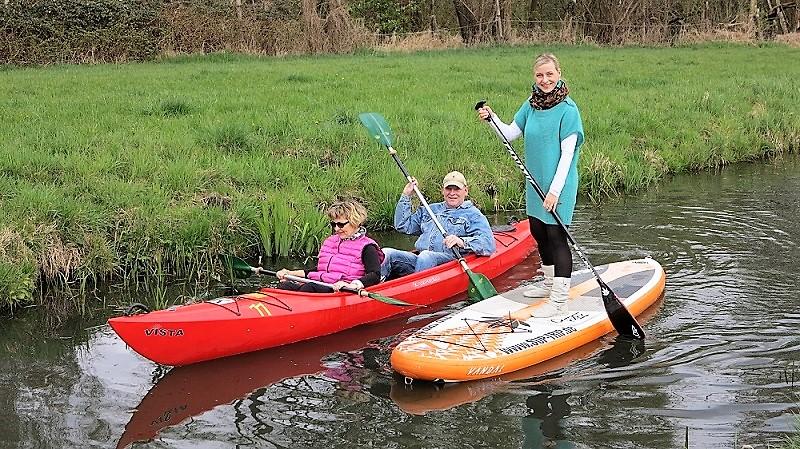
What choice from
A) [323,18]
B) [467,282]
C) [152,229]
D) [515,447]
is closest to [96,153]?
[152,229]

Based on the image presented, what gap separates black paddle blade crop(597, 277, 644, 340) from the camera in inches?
262

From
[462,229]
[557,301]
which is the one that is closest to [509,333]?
[557,301]

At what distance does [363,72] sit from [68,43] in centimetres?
745

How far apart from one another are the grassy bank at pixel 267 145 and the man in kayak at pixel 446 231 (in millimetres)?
1141

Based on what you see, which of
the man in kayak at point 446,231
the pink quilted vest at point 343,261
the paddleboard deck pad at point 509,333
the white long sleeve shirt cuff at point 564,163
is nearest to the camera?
the paddleboard deck pad at point 509,333

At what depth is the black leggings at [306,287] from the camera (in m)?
7.07

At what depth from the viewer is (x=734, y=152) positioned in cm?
1366

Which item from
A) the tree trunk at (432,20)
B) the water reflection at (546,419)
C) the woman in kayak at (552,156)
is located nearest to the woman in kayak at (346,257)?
the woman in kayak at (552,156)

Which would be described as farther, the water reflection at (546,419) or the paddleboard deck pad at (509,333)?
the paddleboard deck pad at (509,333)

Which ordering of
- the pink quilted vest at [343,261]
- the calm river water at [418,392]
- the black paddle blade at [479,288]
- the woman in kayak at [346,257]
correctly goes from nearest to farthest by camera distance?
the calm river water at [418,392] < the woman in kayak at [346,257] < the pink quilted vest at [343,261] < the black paddle blade at [479,288]

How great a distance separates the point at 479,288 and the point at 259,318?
5.76 ft

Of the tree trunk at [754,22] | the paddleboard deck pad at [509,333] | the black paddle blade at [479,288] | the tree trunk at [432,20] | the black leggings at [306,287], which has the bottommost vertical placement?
the paddleboard deck pad at [509,333]

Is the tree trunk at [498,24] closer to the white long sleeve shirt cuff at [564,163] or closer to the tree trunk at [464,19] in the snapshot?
the tree trunk at [464,19]

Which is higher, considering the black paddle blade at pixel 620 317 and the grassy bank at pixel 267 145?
the grassy bank at pixel 267 145
